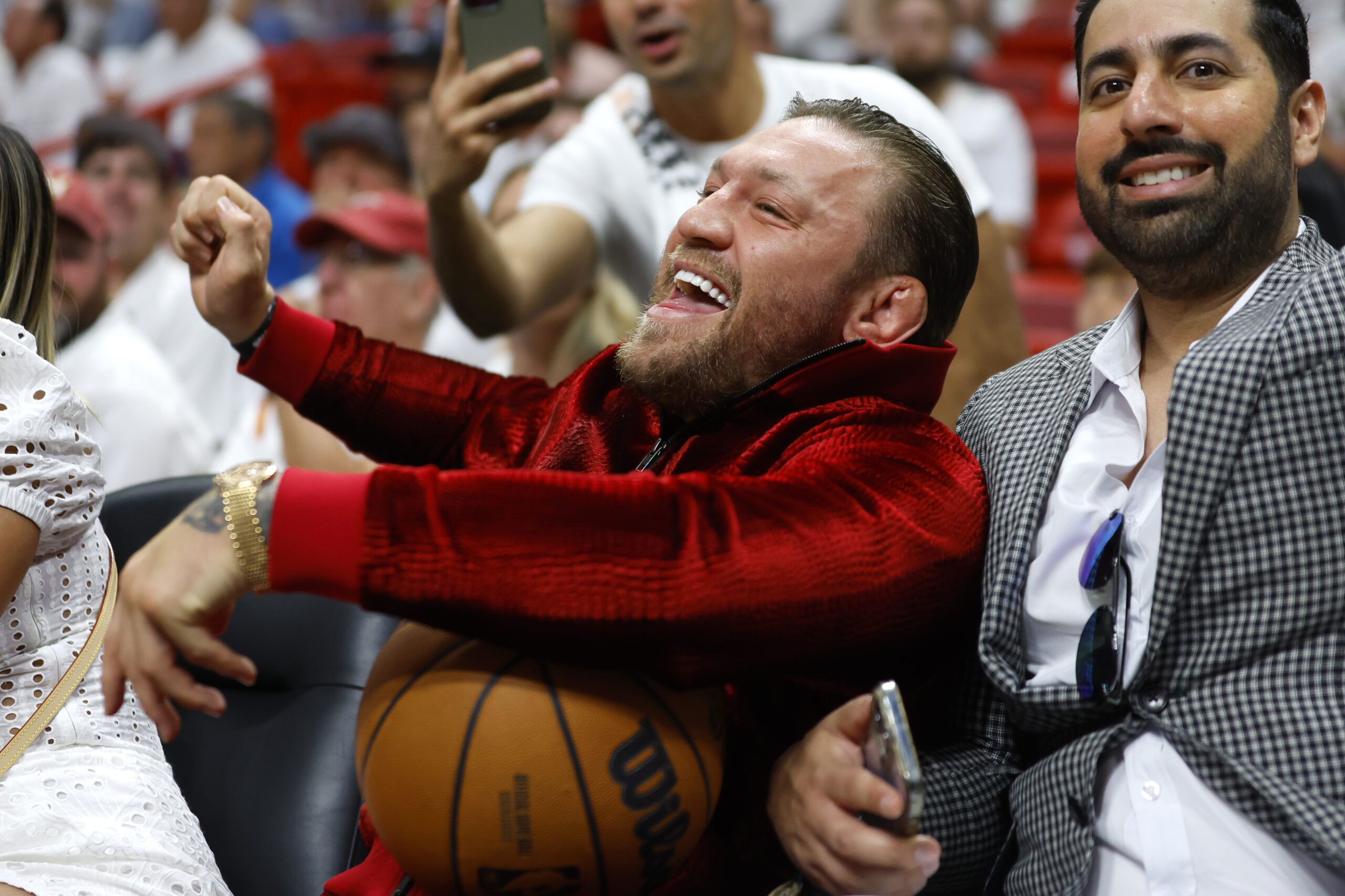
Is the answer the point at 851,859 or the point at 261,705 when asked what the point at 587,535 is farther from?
the point at 261,705

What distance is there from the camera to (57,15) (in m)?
9.09

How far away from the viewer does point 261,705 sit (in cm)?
250

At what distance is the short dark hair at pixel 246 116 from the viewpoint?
650 centimetres

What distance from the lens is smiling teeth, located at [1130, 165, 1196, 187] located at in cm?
172

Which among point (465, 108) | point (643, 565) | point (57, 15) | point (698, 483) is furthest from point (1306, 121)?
point (57, 15)

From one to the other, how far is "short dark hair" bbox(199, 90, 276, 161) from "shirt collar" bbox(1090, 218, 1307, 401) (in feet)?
17.9

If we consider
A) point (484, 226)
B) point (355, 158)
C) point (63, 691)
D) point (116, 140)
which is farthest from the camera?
point (355, 158)

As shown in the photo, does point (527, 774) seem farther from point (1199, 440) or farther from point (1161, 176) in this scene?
point (1161, 176)

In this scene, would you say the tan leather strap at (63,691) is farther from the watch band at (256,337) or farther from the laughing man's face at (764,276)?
the laughing man's face at (764,276)

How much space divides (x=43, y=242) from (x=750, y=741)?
4.03 feet

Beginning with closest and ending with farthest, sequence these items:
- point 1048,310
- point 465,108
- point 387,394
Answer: point 387,394 < point 465,108 < point 1048,310

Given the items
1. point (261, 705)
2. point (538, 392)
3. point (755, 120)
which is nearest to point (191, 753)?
point (261, 705)

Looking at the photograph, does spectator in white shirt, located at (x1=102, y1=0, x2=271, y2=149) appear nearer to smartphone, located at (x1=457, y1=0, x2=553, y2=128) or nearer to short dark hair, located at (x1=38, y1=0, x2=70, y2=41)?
short dark hair, located at (x1=38, y1=0, x2=70, y2=41)

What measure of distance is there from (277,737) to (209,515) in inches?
44.3
